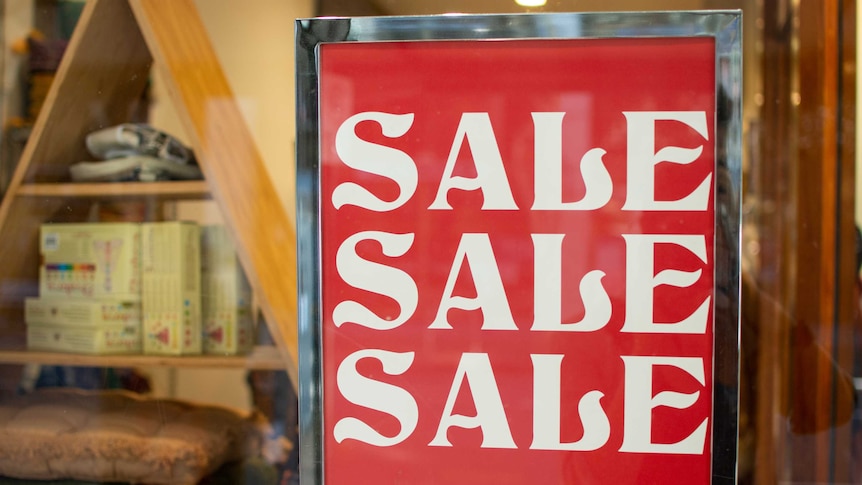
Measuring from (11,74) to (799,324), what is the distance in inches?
62.9

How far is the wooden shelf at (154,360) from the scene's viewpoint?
4.03 ft

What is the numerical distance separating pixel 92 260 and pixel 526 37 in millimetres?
946

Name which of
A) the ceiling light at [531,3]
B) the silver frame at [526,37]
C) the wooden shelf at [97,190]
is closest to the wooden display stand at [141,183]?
the wooden shelf at [97,190]

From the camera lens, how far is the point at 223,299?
1.26 metres

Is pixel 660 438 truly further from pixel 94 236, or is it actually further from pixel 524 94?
pixel 94 236

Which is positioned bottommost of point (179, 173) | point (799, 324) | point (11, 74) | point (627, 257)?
point (799, 324)

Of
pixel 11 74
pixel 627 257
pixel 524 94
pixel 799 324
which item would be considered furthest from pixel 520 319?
pixel 11 74

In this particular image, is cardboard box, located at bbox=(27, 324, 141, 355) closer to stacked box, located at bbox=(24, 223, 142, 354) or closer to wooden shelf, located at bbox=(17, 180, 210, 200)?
stacked box, located at bbox=(24, 223, 142, 354)

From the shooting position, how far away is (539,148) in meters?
0.98

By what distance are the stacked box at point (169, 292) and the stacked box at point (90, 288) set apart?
20mm

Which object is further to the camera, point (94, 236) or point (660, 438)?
point (94, 236)

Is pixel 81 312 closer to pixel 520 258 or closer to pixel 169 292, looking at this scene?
pixel 169 292

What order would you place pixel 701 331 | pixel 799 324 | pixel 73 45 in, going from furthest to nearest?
1. pixel 73 45
2. pixel 799 324
3. pixel 701 331

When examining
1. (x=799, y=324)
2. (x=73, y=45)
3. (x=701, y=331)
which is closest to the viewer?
(x=701, y=331)
